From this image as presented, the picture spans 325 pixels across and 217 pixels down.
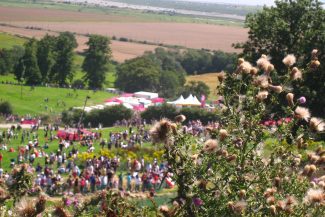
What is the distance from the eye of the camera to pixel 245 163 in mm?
6559

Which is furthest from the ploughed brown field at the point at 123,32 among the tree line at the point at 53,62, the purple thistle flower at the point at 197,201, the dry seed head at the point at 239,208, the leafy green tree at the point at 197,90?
the dry seed head at the point at 239,208

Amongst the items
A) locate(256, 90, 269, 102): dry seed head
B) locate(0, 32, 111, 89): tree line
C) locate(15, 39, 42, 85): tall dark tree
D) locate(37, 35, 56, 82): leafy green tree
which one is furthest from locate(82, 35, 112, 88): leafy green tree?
locate(256, 90, 269, 102): dry seed head

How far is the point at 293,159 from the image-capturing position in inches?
A: 257

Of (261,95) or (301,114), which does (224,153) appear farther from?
(301,114)

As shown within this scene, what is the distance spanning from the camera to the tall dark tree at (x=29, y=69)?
284 feet

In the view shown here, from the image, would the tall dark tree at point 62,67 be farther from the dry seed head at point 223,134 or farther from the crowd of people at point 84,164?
the dry seed head at point 223,134

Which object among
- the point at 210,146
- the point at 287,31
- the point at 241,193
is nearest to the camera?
the point at 241,193

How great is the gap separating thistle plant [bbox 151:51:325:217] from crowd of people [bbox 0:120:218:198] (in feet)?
5.06

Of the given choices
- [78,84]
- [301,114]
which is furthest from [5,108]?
[301,114]

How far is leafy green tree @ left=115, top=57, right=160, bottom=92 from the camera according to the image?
93.8m

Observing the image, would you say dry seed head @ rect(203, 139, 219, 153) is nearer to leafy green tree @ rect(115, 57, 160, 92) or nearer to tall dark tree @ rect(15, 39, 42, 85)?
tall dark tree @ rect(15, 39, 42, 85)

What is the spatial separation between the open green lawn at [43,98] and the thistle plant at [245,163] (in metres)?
62.1

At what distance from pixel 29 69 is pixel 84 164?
56159mm

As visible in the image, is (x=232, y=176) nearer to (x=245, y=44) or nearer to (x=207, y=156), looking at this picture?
(x=207, y=156)
